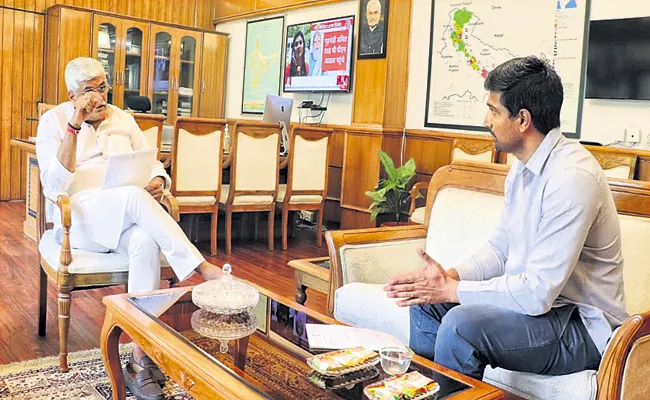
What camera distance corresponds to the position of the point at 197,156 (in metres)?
4.50

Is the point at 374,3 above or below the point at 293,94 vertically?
above

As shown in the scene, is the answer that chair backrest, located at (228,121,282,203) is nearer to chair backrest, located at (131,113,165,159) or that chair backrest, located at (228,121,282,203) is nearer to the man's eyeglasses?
chair backrest, located at (131,113,165,159)

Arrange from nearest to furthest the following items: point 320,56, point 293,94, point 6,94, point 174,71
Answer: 1. point 320,56
2. point 6,94
3. point 293,94
4. point 174,71

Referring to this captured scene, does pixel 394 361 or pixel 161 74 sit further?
pixel 161 74

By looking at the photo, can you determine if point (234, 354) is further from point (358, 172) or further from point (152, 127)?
point (358, 172)

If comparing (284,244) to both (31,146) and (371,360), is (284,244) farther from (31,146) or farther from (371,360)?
(371,360)

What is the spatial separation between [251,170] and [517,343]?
3.36 meters

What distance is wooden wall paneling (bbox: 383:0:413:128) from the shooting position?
5.64m

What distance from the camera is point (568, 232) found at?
1.58 metres

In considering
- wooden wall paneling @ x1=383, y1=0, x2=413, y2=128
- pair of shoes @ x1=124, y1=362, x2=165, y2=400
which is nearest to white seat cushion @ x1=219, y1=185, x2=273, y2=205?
wooden wall paneling @ x1=383, y1=0, x2=413, y2=128

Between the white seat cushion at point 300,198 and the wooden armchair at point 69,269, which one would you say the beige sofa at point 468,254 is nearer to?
the wooden armchair at point 69,269

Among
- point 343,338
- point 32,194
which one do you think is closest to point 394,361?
point 343,338

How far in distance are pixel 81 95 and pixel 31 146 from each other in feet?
3.87

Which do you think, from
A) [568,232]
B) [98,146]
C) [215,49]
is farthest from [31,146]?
[215,49]
